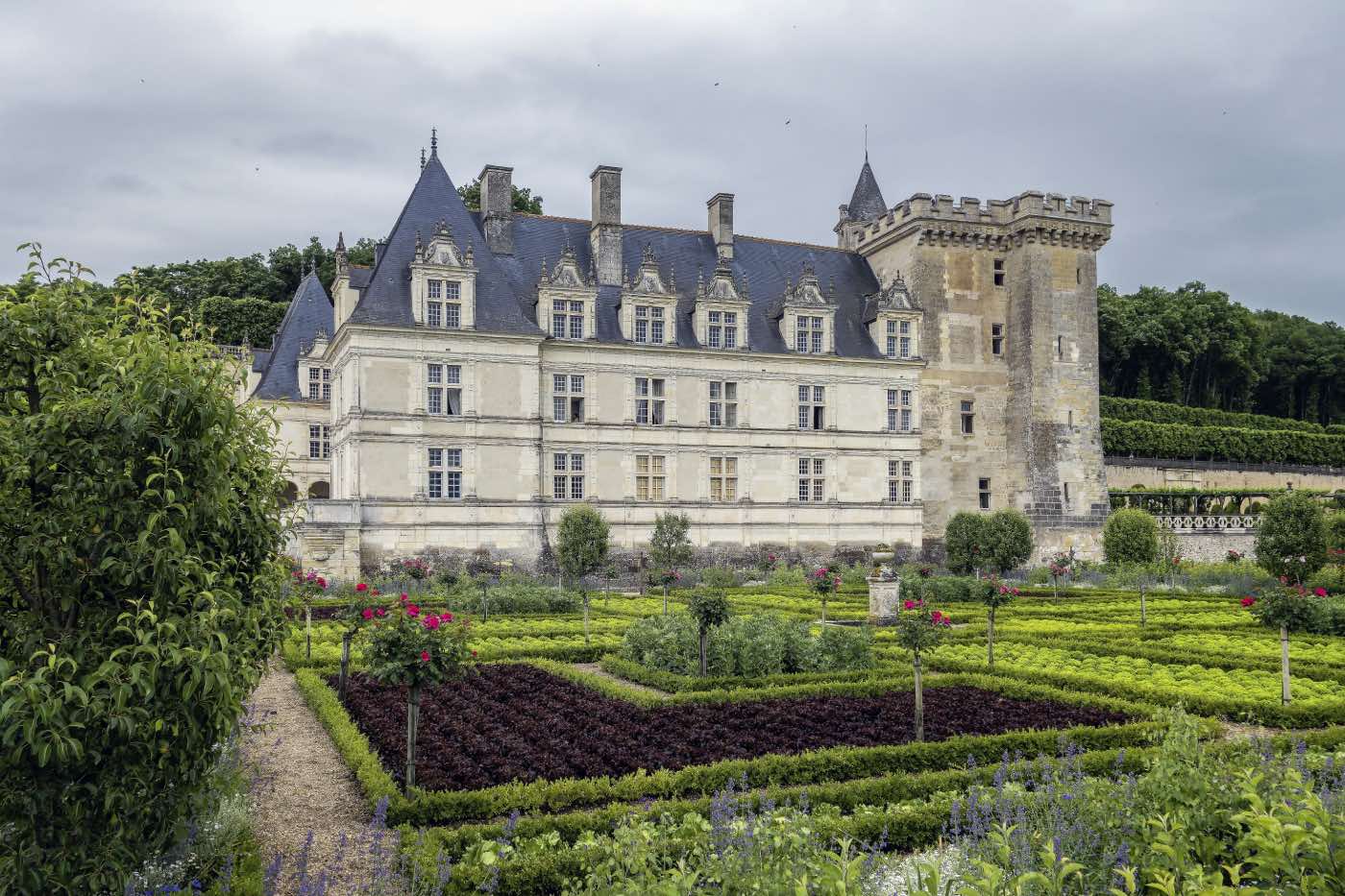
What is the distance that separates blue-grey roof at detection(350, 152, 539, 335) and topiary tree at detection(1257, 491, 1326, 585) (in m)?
23.5

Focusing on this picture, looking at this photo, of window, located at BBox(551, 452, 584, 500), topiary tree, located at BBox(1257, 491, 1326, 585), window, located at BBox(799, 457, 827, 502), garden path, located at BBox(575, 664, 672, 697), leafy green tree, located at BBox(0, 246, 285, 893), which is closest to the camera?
leafy green tree, located at BBox(0, 246, 285, 893)

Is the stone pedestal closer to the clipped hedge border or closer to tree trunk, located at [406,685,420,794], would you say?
tree trunk, located at [406,685,420,794]

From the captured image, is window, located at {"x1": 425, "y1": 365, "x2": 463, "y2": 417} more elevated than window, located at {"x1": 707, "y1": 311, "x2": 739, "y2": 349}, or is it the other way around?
window, located at {"x1": 707, "y1": 311, "x2": 739, "y2": 349}

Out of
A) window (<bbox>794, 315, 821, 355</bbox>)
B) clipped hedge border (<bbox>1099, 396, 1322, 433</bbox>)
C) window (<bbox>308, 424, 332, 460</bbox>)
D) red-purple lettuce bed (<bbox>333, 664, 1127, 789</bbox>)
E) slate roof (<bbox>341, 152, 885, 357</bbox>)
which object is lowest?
red-purple lettuce bed (<bbox>333, 664, 1127, 789</bbox>)

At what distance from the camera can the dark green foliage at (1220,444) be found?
57531mm

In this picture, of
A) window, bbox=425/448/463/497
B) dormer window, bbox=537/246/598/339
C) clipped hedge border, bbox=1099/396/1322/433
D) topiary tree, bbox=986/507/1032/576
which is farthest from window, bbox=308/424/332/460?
clipped hedge border, bbox=1099/396/1322/433

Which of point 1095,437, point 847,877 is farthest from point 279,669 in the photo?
point 1095,437

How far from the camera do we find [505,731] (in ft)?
38.9

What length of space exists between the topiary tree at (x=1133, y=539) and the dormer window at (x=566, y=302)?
770 inches

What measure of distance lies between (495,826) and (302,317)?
4127 centimetres

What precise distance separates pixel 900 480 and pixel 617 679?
28409 mm

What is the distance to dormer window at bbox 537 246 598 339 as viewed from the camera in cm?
3762

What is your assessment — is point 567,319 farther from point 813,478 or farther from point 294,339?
point 294,339

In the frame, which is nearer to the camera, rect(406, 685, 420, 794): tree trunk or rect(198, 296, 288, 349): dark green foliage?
rect(406, 685, 420, 794): tree trunk
